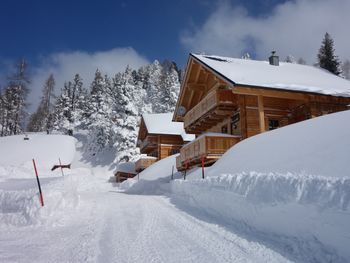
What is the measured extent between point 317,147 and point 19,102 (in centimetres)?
5468

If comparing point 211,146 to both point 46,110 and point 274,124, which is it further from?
point 46,110

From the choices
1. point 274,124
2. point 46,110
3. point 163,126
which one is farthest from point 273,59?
point 46,110

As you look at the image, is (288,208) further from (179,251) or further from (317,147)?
(317,147)

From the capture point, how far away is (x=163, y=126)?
3697 centimetres

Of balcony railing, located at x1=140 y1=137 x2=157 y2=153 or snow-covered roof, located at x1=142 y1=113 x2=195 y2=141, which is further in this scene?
balcony railing, located at x1=140 y1=137 x2=157 y2=153

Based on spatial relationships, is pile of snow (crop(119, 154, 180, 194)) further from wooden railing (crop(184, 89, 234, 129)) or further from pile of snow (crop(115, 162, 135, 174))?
pile of snow (crop(115, 162, 135, 174))

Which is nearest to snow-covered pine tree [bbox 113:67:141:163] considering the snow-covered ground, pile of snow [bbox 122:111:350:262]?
the snow-covered ground

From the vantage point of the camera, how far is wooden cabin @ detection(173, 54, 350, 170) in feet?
59.0

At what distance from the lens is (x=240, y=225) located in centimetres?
700

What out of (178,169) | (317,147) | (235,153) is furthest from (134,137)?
(317,147)

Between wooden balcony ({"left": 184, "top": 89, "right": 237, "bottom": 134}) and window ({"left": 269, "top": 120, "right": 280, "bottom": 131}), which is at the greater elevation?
wooden balcony ({"left": 184, "top": 89, "right": 237, "bottom": 134})

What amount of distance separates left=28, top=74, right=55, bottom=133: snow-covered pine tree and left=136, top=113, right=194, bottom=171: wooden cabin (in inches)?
1495

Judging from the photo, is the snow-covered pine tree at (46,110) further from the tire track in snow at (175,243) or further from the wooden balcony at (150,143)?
the tire track in snow at (175,243)

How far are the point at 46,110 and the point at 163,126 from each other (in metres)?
47.3
